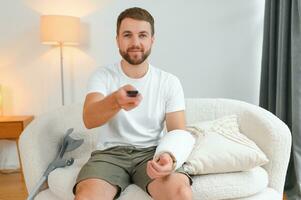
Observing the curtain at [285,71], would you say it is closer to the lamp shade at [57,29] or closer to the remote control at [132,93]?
the remote control at [132,93]

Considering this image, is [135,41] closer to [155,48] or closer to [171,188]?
[171,188]

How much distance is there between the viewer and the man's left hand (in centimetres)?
115

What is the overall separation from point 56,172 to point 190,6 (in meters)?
1.95

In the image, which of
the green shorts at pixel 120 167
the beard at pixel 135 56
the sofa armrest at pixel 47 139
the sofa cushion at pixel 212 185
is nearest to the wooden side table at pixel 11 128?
the sofa armrest at pixel 47 139

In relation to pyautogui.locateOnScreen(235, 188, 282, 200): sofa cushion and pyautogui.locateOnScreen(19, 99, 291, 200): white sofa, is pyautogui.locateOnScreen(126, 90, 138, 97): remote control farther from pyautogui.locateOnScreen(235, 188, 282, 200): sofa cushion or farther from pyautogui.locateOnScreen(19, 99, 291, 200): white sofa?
pyautogui.locateOnScreen(235, 188, 282, 200): sofa cushion

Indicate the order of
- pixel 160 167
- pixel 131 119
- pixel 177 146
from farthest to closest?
pixel 131 119 < pixel 177 146 < pixel 160 167

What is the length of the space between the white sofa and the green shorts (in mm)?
46

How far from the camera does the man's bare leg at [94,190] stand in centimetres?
118

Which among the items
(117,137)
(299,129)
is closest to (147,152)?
(117,137)

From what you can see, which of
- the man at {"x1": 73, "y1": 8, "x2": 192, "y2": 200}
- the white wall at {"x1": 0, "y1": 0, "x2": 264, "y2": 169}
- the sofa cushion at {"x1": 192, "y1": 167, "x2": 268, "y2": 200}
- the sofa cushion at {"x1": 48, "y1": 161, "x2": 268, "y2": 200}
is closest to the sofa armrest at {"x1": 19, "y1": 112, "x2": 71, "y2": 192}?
the sofa cushion at {"x1": 48, "y1": 161, "x2": 268, "y2": 200}

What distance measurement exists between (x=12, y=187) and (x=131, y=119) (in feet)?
4.96

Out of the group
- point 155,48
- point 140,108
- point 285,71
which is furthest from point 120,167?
point 155,48

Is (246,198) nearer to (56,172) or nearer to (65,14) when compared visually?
(56,172)

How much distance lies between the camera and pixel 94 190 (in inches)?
47.1
